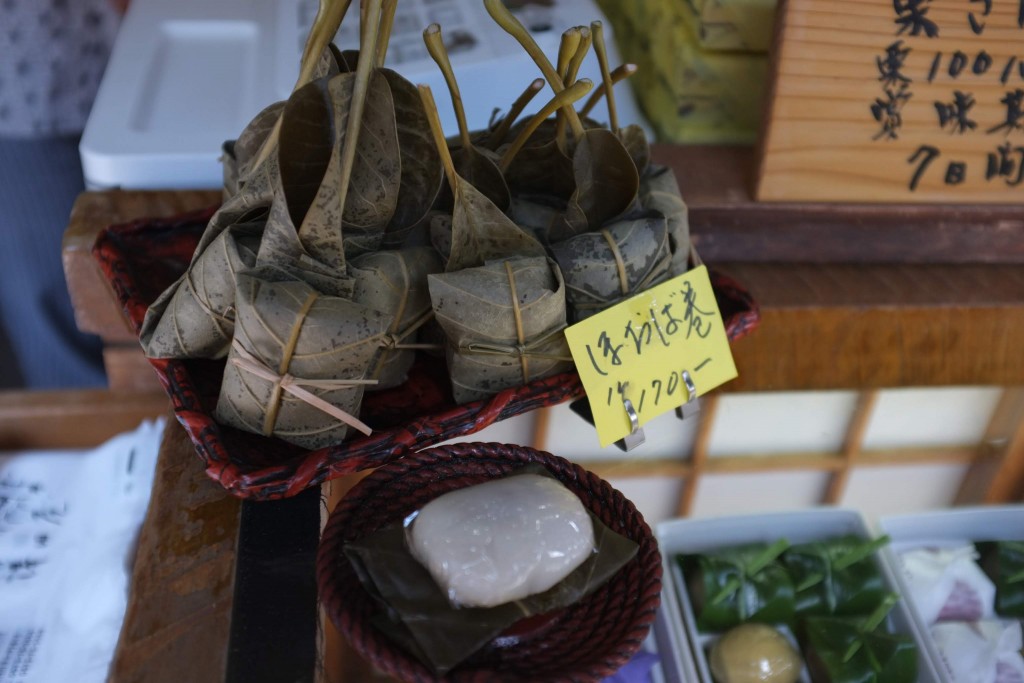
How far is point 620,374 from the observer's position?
0.80 m

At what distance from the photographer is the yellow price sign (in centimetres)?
79

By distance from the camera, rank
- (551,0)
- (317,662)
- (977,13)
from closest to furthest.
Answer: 1. (317,662)
2. (977,13)
3. (551,0)

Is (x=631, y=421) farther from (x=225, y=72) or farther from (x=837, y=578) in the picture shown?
(x=225, y=72)

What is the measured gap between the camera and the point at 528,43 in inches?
29.0

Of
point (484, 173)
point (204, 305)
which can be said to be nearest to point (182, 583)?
point (204, 305)

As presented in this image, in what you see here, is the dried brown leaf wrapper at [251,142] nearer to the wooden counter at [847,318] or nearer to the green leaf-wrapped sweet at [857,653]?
the wooden counter at [847,318]

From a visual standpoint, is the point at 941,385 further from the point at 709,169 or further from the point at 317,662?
the point at 317,662

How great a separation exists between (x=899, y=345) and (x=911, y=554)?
0.92ft

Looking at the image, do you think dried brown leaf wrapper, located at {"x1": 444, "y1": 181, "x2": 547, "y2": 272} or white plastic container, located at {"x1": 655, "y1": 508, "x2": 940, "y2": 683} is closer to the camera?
dried brown leaf wrapper, located at {"x1": 444, "y1": 181, "x2": 547, "y2": 272}

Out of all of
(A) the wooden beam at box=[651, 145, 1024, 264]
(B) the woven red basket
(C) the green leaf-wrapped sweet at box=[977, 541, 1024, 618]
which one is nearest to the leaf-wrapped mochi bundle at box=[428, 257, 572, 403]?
(B) the woven red basket

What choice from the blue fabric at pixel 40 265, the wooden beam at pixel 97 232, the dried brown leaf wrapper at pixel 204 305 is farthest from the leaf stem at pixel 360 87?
the blue fabric at pixel 40 265

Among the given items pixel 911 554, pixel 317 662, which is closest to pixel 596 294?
pixel 317 662

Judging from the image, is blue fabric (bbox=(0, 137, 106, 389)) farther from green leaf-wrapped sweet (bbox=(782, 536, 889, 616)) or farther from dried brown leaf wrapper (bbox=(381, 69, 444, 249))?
green leaf-wrapped sweet (bbox=(782, 536, 889, 616))

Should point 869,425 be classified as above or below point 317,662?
below
